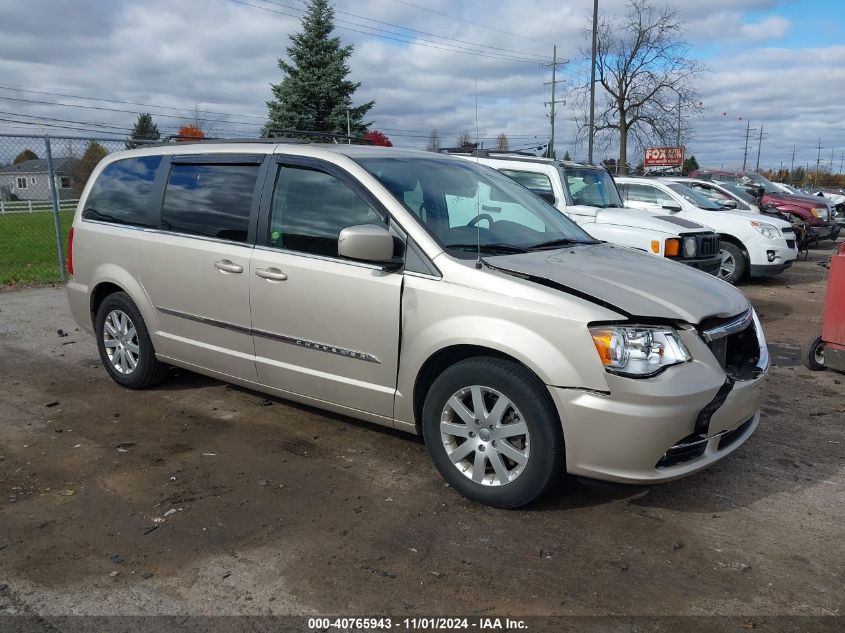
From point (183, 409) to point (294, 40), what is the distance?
31.3 m

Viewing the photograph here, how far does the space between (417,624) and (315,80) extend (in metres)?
32.8

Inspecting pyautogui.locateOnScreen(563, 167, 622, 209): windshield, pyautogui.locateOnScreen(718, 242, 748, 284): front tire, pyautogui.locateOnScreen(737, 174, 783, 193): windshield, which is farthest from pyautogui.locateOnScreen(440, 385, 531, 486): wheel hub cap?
pyautogui.locateOnScreen(737, 174, 783, 193): windshield

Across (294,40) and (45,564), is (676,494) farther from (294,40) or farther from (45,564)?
(294,40)

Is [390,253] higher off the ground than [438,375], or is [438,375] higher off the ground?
[390,253]

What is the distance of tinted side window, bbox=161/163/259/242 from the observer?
4.66 metres

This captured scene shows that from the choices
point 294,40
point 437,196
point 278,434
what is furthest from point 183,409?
point 294,40

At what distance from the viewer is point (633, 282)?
3.75m

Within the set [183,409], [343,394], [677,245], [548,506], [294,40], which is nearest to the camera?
[548,506]

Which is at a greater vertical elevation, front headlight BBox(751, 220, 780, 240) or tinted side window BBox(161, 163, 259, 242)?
tinted side window BBox(161, 163, 259, 242)

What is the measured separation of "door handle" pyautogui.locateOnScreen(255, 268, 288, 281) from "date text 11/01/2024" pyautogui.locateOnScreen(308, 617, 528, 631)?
2.13 meters

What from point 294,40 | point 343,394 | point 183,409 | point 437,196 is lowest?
point 183,409

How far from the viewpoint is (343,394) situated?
421cm

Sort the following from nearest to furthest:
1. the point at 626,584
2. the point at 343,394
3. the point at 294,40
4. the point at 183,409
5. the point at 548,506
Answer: the point at 626,584
the point at 548,506
the point at 343,394
the point at 183,409
the point at 294,40

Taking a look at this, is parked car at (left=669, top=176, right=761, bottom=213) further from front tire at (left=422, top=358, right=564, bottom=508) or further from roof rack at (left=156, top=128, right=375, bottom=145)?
front tire at (left=422, top=358, right=564, bottom=508)
